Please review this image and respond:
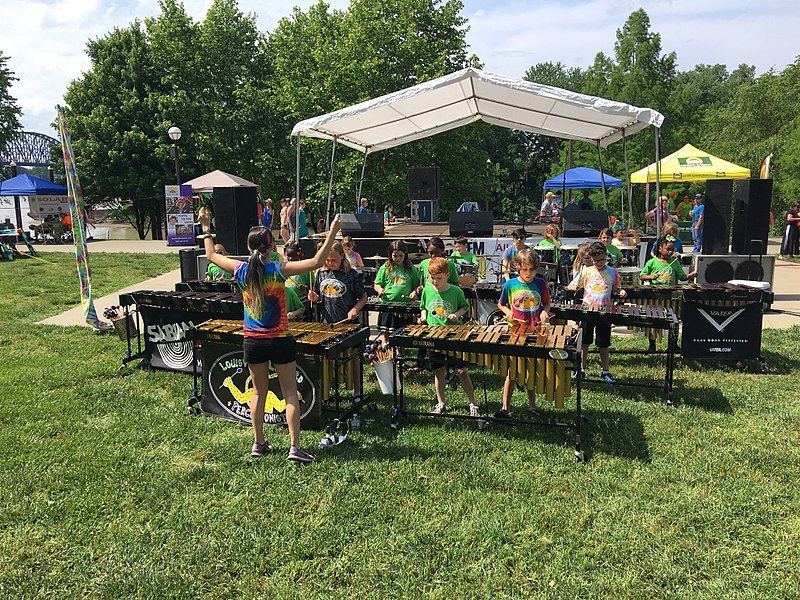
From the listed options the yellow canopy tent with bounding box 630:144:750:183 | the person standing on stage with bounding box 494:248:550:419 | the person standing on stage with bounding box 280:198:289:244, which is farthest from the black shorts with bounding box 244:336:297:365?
the yellow canopy tent with bounding box 630:144:750:183

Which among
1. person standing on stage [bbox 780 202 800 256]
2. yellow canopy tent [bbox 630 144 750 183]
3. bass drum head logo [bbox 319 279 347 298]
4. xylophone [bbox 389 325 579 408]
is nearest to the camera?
xylophone [bbox 389 325 579 408]

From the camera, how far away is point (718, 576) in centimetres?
344

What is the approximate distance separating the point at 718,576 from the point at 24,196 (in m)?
29.5

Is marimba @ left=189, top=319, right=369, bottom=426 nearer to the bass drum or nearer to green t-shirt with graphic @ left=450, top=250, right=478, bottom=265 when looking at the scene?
the bass drum

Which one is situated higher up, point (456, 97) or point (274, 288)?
point (456, 97)

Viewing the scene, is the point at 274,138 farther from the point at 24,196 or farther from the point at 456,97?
the point at 456,97

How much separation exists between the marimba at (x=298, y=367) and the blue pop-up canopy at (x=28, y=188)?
23.6m

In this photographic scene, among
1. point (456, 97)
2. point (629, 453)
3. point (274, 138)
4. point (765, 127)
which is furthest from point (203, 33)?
point (629, 453)

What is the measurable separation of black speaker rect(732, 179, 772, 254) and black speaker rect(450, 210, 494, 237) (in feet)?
14.2

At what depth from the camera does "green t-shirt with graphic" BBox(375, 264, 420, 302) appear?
7.17 m

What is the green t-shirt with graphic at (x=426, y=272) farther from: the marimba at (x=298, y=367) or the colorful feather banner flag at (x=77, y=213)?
the colorful feather banner flag at (x=77, y=213)

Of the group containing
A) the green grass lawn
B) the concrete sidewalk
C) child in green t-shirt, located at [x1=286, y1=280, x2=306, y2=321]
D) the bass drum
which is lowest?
the green grass lawn

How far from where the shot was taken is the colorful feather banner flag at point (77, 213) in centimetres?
925

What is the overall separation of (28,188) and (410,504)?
26.6 m
